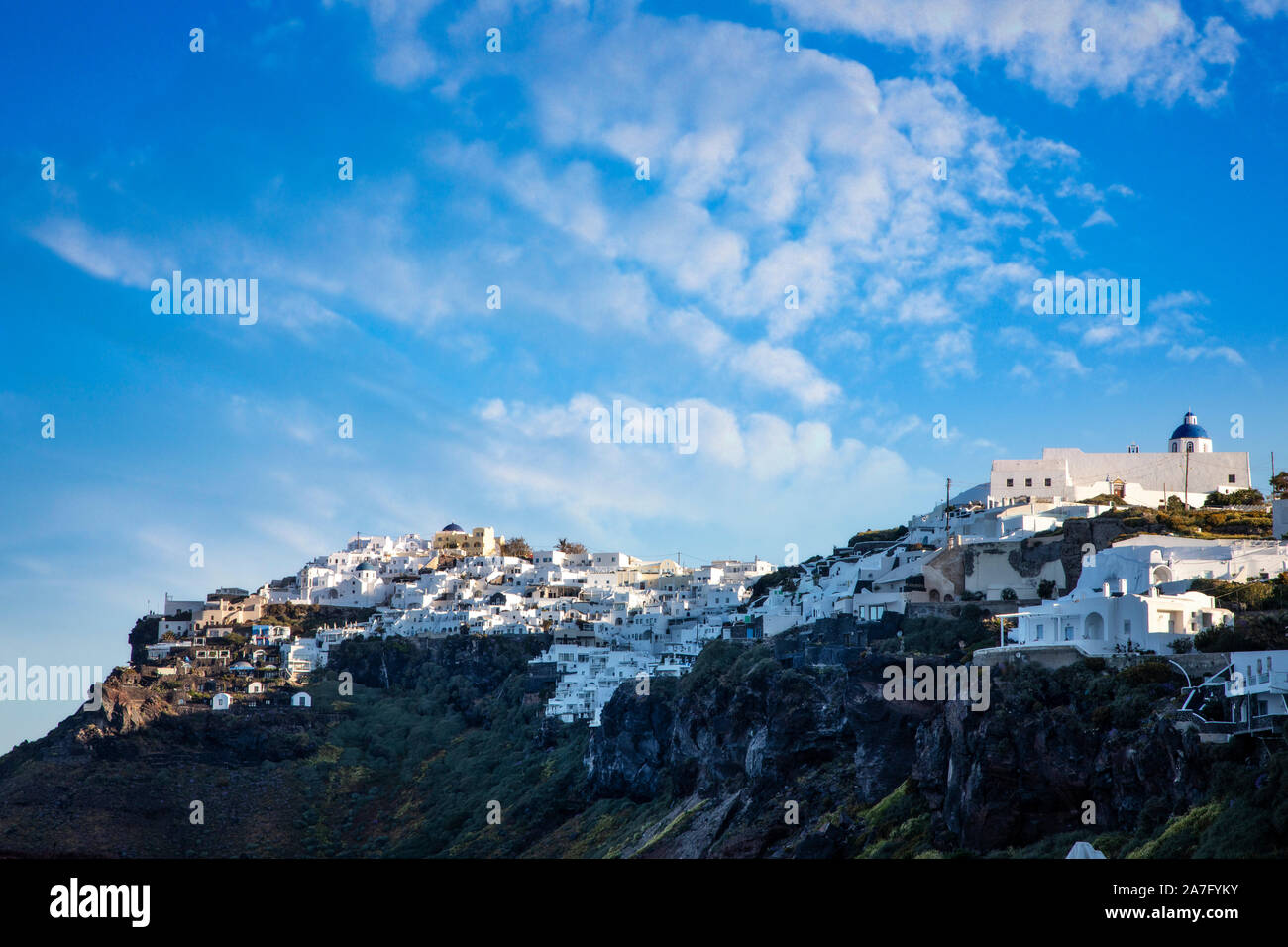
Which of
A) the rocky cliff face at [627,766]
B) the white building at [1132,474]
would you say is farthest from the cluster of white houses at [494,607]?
the white building at [1132,474]

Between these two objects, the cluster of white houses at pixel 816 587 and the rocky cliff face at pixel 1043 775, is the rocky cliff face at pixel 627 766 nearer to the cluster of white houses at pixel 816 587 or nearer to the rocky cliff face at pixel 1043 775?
the rocky cliff face at pixel 1043 775

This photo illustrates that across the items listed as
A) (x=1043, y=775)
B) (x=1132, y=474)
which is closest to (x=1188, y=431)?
(x=1132, y=474)

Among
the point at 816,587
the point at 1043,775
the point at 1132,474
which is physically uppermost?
the point at 1132,474

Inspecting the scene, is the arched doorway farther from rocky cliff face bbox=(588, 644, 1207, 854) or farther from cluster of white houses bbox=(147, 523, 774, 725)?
cluster of white houses bbox=(147, 523, 774, 725)

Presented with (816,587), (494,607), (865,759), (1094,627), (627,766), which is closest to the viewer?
(1094,627)

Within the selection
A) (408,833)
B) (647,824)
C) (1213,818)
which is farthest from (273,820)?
(1213,818)

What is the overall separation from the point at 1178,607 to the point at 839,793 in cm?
1449

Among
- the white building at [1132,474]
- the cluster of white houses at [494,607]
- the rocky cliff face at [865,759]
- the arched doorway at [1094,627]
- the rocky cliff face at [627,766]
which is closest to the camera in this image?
the rocky cliff face at [865,759]

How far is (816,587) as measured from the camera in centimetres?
7825

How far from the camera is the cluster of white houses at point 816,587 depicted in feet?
162

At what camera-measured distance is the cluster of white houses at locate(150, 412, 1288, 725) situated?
4950cm

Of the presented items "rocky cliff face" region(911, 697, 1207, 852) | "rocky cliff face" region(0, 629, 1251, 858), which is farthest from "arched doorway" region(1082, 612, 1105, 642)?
"rocky cliff face" region(911, 697, 1207, 852)

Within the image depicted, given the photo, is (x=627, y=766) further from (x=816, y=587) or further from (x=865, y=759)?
(x=865, y=759)
